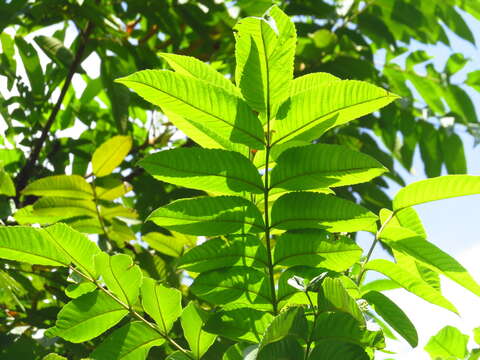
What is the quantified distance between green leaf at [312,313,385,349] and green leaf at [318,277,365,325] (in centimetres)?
2

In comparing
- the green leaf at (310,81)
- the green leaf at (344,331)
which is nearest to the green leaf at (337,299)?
the green leaf at (344,331)

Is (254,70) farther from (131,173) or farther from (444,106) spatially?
(444,106)

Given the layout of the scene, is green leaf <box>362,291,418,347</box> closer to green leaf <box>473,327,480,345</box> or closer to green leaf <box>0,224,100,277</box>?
green leaf <box>473,327,480,345</box>

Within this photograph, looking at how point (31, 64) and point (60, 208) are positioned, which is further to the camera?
point (31, 64)

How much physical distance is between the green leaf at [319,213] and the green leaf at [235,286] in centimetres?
7

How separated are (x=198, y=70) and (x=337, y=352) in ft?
1.13

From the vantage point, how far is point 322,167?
708 millimetres

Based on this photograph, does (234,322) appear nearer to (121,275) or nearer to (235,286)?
(235,286)

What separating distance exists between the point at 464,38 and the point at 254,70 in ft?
5.05

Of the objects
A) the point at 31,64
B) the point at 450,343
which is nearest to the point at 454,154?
the point at 450,343

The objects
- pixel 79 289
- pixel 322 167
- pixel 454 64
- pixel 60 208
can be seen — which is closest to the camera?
pixel 322 167

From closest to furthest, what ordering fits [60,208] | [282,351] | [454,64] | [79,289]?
[282,351] → [79,289] → [60,208] → [454,64]

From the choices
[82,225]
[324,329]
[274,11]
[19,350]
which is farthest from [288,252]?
[82,225]

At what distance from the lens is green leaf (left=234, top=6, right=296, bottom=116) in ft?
2.24
